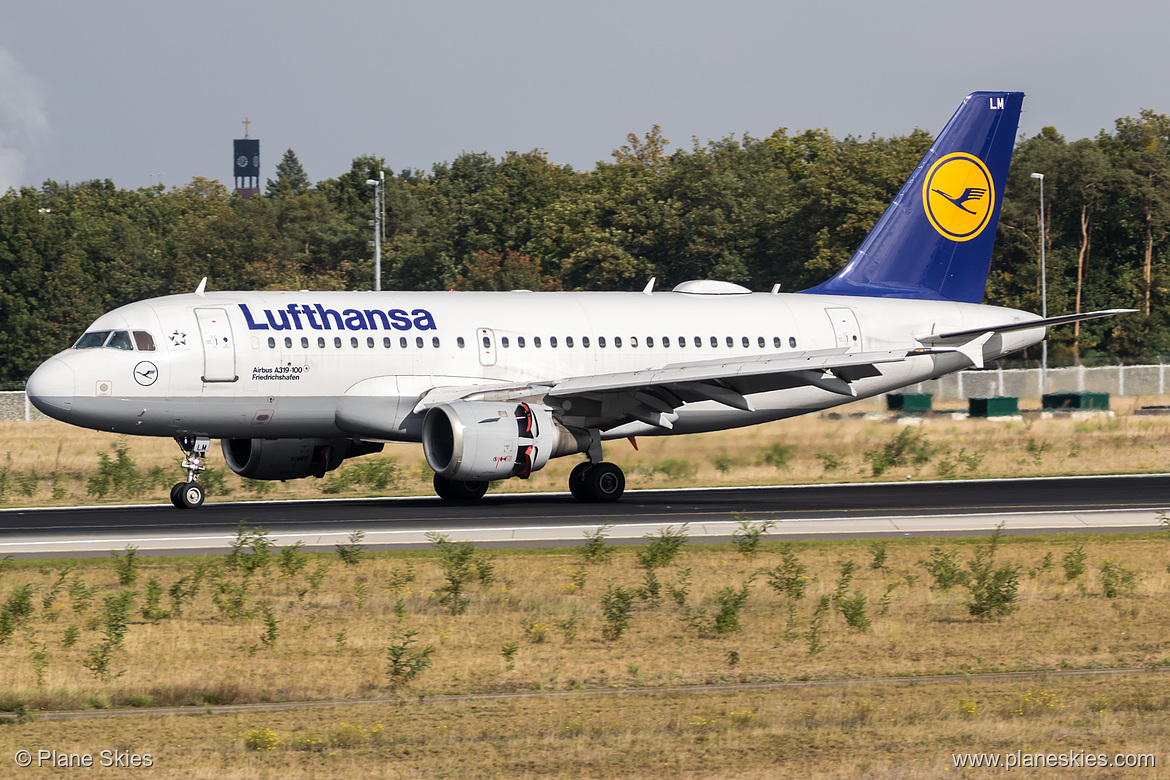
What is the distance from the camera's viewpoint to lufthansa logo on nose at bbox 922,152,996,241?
3794cm

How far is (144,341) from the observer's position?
28.9 metres

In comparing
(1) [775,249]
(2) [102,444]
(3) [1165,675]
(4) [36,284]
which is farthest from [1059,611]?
(4) [36,284]

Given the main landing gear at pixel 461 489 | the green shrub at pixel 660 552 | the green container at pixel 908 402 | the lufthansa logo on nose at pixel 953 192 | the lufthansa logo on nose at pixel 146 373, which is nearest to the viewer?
the green shrub at pixel 660 552

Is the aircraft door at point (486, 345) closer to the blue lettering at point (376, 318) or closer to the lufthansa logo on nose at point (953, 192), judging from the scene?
the blue lettering at point (376, 318)

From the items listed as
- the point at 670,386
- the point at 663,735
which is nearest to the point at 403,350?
the point at 670,386

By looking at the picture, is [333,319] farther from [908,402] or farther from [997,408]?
[908,402]

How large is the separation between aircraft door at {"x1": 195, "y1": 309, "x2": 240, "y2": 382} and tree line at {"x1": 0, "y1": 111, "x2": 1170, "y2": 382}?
48.7 meters

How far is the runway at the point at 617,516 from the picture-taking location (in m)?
24.6

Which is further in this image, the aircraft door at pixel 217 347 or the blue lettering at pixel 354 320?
the blue lettering at pixel 354 320

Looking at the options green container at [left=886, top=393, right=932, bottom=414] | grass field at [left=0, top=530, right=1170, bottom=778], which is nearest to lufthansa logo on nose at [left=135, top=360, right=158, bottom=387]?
grass field at [left=0, top=530, right=1170, bottom=778]

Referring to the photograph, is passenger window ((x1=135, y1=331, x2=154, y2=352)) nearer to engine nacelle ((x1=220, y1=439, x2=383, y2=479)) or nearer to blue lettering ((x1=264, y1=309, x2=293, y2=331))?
blue lettering ((x1=264, y1=309, x2=293, y2=331))

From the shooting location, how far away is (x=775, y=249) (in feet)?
302

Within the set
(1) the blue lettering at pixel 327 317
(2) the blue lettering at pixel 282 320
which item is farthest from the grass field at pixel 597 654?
(1) the blue lettering at pixel 327 317

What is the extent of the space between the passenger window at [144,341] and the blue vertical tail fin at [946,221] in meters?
16.9
